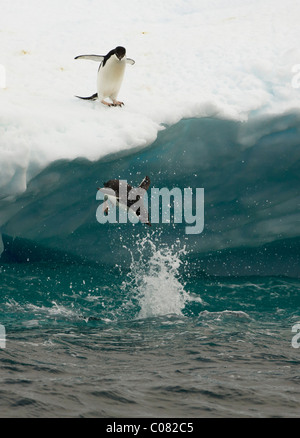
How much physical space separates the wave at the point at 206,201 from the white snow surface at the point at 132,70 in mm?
293

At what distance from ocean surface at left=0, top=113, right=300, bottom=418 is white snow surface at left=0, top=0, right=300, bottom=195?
1.01ft

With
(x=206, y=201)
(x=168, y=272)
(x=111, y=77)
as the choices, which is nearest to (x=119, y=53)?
(x=111, y=77)

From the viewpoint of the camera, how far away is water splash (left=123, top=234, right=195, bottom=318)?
7031mm

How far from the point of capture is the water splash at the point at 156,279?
7031mm

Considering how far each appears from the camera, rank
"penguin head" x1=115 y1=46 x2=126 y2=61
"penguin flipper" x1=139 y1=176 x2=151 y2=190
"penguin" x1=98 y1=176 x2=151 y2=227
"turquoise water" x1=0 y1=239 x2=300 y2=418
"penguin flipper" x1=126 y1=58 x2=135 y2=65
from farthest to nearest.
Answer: "penguin flipper" x1=126 y1=58 x2=135 y2=65, "penguin head" x1=115 y1=46 x2=126 y2=61, "penguin flipper" x1=139 y1=176 x2=151 y2=190, "penguin" x1=98 y1=176 x2=151 y2=227, "turquoise water" x1=0 y1=239 x2=300 y2=418

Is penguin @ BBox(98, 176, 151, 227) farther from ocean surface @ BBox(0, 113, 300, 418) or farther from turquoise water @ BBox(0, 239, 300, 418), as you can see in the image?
turquoise water @ BBox(0, 239, 300, 418)

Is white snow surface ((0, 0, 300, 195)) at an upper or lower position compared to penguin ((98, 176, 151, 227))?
upper

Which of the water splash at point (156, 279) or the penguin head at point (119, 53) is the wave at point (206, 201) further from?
the penguin head at point (119, 53)

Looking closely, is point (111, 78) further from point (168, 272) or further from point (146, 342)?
point (146, 342)

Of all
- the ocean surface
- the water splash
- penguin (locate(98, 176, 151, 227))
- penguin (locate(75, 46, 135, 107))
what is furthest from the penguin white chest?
the water splash

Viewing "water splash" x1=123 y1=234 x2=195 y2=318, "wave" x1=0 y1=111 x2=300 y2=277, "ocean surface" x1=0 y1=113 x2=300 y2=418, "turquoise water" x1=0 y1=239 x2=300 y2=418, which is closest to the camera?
"turquoise water" x1=0 y1=239 x2=300 y2=418

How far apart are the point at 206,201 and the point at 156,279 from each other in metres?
1.25
